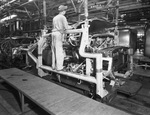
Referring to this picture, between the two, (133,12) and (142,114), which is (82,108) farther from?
(133,12)

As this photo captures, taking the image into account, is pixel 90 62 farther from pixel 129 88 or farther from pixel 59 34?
pixel 129 88

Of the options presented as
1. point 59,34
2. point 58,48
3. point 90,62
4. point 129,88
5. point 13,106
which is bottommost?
point 13,106

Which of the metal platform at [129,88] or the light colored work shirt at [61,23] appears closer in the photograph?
the metal platform at [129,88]

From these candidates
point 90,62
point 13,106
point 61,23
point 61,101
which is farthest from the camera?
point 61,23

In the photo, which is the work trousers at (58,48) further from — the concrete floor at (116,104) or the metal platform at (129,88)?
the metal platform at (129,88)

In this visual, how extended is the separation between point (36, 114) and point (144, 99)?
2.36 meters

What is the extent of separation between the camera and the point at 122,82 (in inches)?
123

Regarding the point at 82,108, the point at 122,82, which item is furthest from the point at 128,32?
the point at 82,108

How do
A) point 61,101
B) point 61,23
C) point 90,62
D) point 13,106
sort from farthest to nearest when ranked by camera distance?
point 61,23 < point 13,106 < point 90,62 < point 61,101

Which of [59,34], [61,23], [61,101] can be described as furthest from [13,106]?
[61,23]

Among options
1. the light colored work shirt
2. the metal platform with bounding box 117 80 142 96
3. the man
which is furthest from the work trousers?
the metal platform with bounding box 117 80 142 96

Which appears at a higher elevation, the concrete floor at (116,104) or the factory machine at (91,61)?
the factory machine at (91,61)

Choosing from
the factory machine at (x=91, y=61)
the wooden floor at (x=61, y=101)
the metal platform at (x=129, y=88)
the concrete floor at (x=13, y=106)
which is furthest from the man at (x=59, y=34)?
the metal platform at (x=129, y=88)

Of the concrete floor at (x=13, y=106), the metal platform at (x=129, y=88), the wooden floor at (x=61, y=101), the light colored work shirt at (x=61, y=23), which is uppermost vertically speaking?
the light colored work shirt at (x=61, y=23)
